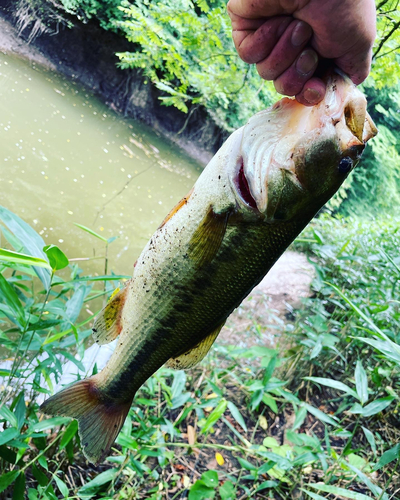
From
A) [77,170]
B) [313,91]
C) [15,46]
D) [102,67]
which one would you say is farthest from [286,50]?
[102,67]

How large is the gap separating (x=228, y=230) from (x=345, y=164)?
1.56 feet

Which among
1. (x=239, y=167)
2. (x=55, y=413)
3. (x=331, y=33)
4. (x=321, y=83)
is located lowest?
(x=55, y=413)

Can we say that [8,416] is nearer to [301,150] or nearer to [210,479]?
[210,479]

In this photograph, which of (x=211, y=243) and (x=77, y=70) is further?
(x=77, y=70)

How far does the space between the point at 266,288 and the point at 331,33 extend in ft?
16.5

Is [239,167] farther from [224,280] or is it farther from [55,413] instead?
[55,413]

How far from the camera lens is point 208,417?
2580mm

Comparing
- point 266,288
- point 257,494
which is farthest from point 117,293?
point 266,288

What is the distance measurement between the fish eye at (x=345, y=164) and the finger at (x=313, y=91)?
0.22 m

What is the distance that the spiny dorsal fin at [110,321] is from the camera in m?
1.83

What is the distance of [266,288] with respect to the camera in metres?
6.01

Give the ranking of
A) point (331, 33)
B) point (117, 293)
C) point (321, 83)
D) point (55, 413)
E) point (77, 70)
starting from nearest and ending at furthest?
point (331, 33) → point (321, 83) → point (55, 413) → point (117, 293) → point (77, 70)

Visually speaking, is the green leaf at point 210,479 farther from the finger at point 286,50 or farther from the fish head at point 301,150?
the finger at point 286,50

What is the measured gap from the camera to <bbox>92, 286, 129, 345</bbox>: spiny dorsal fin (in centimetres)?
183
